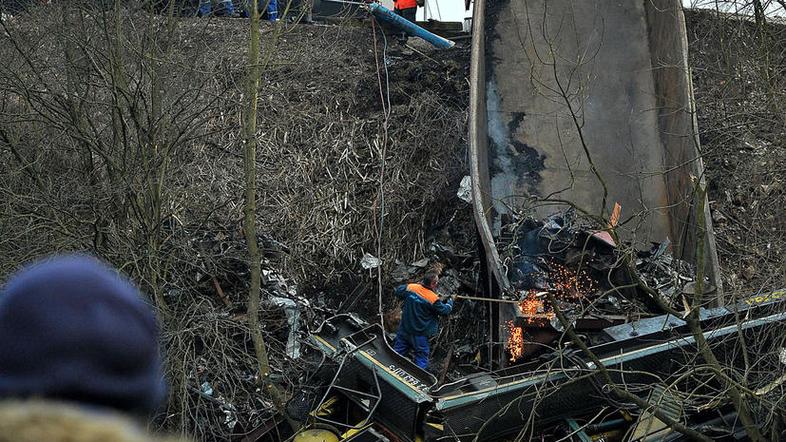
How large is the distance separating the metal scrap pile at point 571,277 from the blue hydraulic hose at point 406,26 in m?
4.59

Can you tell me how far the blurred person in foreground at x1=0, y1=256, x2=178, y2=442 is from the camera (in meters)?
0.99

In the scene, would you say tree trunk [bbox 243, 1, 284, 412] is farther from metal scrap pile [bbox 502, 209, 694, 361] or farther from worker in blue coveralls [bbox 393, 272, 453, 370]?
metal scrap pile [bbox 502, 209, 694, 361]

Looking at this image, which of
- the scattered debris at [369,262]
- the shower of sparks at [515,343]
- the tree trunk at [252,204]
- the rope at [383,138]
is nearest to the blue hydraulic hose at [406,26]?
the rope at [383,138]

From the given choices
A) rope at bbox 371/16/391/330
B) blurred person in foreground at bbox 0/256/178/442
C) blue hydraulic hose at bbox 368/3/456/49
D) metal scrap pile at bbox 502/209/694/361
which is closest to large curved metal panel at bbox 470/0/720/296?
metal scrap pile at bbox 502/209/694/361

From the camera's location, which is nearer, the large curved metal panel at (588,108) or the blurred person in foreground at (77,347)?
the blurred person in foreground at (77,347)

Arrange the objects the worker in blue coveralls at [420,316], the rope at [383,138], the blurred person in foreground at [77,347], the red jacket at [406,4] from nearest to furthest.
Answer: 1. the blurred person in foreground at [77,347]
2. the worker in blue coveralls at [420,316]
3. the rope at [383,138]
4. the red jacket at [406,4]

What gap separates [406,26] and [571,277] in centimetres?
607

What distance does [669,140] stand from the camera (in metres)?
9.77

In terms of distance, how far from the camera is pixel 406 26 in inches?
497

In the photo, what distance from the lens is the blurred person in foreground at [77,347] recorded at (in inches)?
39.1

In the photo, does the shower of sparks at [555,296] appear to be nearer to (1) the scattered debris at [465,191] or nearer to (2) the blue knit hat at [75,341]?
(1) the scattered debris at [465,191]

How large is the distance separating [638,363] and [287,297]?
13.5 ft

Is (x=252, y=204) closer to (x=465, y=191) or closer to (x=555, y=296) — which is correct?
(x=555, y=296)

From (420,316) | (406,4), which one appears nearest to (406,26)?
(406,4)
